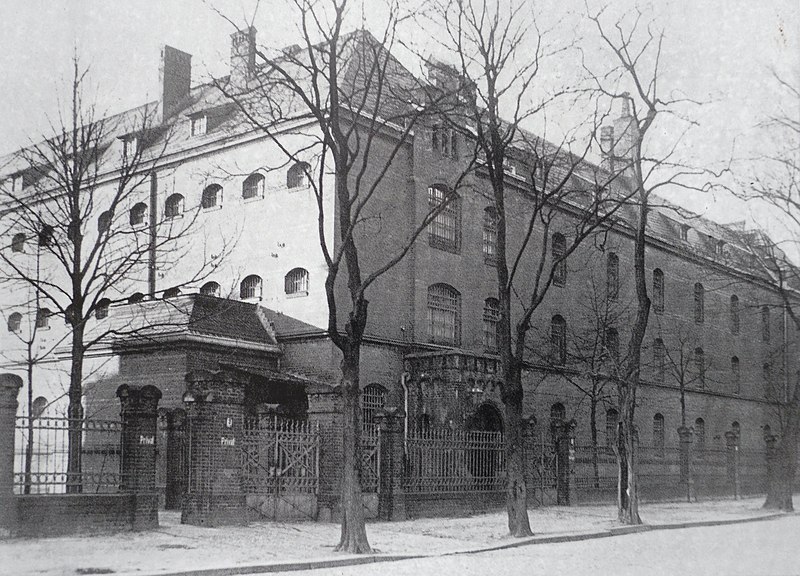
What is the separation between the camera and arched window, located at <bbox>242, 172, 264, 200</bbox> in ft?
94.2

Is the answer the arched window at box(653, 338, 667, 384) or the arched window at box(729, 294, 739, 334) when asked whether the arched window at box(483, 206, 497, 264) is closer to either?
the arched window at box(653, 338, 667, 384)

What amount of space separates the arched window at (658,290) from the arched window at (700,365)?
2900 mm

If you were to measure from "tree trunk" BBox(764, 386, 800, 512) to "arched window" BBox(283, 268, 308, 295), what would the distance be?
14.7 metres

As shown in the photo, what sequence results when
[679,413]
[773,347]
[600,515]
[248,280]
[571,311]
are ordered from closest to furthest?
[600,515]
[248,280]
[571,311]
[679,413]
[773,347]

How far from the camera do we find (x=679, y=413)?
43.4 meters

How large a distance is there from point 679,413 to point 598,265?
371 inches

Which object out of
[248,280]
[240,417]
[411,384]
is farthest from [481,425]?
[240,417]

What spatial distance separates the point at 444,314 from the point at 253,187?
7.51 meters

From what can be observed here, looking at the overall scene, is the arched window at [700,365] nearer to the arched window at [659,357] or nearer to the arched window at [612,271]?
the arched window at [659,357]

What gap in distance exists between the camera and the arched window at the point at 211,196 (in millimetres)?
30109

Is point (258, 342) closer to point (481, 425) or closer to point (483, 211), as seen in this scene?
point (481, 425)

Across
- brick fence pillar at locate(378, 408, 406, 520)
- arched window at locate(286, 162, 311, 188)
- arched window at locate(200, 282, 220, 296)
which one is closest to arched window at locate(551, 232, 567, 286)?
arched window at locate(286, 162, 311, 188)

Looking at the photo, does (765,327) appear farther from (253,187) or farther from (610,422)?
(253,187)

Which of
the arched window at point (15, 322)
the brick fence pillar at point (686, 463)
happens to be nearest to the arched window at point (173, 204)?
the arched window at point (15, 322)
